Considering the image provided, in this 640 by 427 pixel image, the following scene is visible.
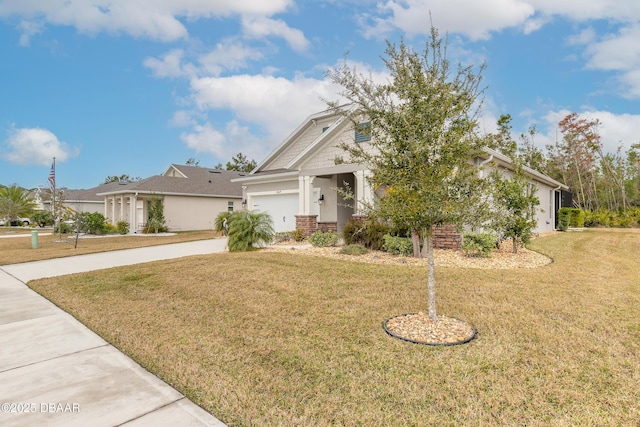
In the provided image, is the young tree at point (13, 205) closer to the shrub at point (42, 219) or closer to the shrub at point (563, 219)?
the shrub at point (42, 219)

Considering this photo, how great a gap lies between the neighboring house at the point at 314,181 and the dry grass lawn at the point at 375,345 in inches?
257

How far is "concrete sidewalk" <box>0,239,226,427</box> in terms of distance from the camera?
2.54 m

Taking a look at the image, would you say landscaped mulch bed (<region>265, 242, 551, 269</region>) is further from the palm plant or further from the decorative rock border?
the decorative rock border

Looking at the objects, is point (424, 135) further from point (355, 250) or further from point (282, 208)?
point (282, 208)

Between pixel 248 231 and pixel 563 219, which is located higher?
pixel 563 219

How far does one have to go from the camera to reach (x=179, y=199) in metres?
25.6

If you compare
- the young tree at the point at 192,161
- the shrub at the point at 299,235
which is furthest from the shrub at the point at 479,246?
the young tree at the point at 192,161

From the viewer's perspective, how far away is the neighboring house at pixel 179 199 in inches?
952

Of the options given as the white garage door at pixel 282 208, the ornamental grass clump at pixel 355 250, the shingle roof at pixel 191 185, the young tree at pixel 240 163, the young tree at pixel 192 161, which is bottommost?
the ornamental grass clump at pixel 355 250

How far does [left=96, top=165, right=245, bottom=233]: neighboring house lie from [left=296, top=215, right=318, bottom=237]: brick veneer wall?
1295 centimetres

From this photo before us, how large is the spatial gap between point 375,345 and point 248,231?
8.77 m

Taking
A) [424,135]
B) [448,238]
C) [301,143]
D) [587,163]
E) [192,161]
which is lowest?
[448,238]

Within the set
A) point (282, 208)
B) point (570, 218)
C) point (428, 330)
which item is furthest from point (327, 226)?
point (570, 218)

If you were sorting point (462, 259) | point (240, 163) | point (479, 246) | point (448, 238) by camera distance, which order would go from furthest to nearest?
point (240, 163) < point (448, 238) < point (479, 246) < point (462, 259)
